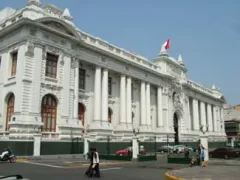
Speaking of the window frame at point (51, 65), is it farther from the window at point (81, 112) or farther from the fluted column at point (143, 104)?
the fluted column at point (143, 104)

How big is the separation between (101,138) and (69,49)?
11174 millimetres

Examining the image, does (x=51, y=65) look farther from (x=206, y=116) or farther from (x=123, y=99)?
(x=206, y=116)

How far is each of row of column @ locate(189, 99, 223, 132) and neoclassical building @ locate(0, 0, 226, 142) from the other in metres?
9.68

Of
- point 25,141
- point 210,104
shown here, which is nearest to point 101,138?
point 25,141

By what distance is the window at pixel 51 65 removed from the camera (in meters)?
30.7

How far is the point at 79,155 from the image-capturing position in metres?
28.8

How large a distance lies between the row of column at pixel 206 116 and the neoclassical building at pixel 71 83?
9.68 m

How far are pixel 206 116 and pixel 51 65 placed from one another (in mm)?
47456

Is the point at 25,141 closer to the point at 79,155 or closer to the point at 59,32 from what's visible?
the point at 79,155

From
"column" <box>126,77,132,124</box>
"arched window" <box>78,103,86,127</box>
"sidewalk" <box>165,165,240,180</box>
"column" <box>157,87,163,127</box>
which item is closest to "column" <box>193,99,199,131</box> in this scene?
"column" <box>157,87,163,127</box>

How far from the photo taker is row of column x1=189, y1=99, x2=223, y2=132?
6088cm

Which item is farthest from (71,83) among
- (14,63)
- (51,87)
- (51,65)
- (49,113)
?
(14,63)

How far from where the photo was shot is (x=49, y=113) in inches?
1189

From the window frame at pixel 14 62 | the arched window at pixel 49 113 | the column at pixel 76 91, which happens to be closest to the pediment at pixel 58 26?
the column at pixel 76 91
